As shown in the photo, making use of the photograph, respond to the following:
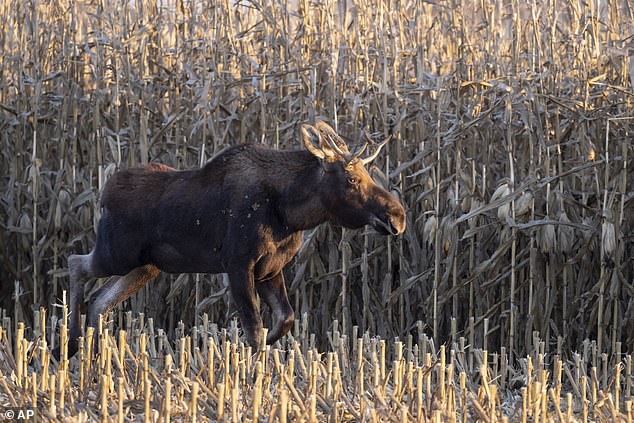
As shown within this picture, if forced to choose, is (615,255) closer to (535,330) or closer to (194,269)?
(535,330)

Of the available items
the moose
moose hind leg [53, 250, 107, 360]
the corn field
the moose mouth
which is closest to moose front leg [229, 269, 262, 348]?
the moose

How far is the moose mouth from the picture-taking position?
6.81 m

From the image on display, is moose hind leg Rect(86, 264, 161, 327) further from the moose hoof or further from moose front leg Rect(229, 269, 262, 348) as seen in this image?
the moose hoof

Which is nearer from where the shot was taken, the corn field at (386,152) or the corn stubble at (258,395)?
the corn stubble at (258,395)

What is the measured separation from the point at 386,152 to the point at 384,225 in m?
2.15

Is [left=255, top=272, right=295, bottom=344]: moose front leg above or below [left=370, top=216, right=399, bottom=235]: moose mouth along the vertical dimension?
below

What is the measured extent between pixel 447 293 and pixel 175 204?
2.31m

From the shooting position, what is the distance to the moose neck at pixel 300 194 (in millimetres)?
6988

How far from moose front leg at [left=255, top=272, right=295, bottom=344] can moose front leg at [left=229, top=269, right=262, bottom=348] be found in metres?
0.13

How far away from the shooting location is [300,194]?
701 cm

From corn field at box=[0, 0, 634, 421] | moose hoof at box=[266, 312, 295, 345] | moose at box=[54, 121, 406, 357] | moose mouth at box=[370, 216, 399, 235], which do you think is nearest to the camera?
moose mouth at box=[370, 216, 399, 235]

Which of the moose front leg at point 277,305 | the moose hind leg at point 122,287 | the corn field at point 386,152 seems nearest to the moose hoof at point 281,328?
the moose front leg at point 277,305

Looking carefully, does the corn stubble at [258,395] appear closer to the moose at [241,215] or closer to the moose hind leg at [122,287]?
the moose at [241,215]

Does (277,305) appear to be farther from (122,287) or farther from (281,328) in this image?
(122,287)
